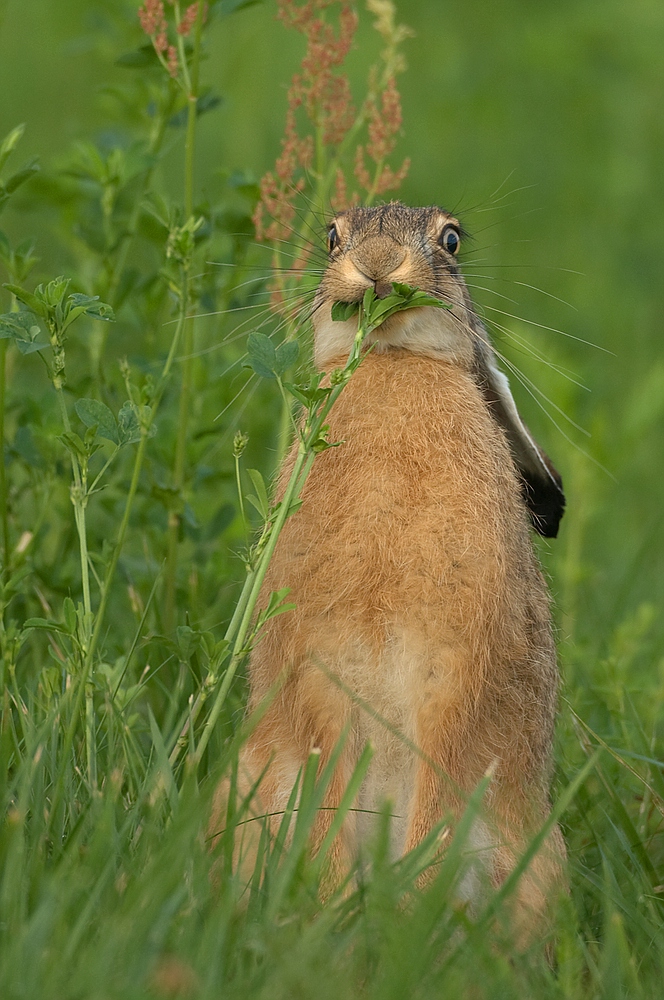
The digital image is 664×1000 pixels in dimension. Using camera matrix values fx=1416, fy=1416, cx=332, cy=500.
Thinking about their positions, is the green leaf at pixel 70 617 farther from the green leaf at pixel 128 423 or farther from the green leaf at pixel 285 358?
the green leaf at pixel 285 358

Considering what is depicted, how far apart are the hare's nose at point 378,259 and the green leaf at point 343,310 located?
0.28ft

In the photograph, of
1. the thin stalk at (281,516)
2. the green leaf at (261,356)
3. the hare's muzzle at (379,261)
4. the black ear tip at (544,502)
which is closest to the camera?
the thin stalk at (281,516)

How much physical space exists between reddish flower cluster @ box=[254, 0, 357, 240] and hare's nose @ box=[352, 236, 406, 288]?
2.47ft

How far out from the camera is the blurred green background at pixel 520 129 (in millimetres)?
8531

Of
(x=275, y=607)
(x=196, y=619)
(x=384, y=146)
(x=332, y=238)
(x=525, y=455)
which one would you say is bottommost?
(x=196, y=619)

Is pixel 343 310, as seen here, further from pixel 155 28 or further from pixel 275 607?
pixel 155 28

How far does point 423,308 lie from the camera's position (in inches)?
136

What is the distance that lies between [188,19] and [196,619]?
70.5 inches

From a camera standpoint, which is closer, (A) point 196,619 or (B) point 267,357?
(B) point 267,357

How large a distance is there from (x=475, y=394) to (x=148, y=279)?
4.92ft

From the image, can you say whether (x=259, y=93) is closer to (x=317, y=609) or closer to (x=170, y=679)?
(x=170, y=679)

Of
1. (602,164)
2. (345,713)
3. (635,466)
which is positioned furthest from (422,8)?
(345,713)

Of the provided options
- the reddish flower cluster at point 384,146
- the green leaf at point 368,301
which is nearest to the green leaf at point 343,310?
the green leaf at point 368,301

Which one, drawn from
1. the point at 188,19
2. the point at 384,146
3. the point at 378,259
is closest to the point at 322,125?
the point at 384,146
